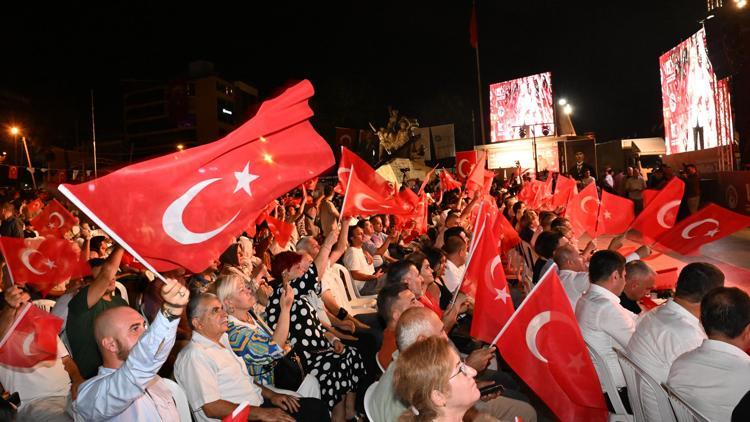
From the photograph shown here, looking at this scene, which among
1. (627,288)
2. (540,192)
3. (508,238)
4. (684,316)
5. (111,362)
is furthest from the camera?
(540,192)

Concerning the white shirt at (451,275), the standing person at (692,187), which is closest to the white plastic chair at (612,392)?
the white shirt at (451,275)

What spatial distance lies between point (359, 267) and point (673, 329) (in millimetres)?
5521

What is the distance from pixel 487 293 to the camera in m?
4.64

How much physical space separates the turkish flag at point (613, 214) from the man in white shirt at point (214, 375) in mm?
6474

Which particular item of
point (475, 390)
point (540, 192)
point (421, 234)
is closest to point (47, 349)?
point (475, 390)

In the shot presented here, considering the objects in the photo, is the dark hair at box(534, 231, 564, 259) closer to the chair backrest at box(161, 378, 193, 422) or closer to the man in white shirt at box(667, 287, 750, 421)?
the man in white shirt at box(667, 287, 750, 421)

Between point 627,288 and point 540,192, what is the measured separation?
9964 mm

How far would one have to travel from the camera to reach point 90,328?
415 centimetres

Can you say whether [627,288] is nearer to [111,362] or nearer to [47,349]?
[111,362]

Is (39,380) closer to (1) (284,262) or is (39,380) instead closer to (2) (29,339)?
(2) (29,339)

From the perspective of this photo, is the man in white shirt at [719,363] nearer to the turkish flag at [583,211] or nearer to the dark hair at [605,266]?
the dark hair at [605,266]

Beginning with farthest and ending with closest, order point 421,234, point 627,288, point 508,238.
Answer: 1. point 421,234
2. point 508,238
3. point 627,288

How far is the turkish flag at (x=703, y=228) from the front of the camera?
6.08 metres

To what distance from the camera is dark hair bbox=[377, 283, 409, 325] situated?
4426 mm
